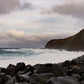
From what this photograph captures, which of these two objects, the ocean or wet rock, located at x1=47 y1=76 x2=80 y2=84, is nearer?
wet rock, located at x1=47 y1=76 x2=80 y2=84

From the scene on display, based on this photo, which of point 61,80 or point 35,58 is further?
point 35,58

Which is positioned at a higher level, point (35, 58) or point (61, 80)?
point (35, 58)

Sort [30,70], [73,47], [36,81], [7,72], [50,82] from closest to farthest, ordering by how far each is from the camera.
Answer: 1. [50,82]
2. [36,81]
3. [30,70]
4. [7,72]
5. [73,47]

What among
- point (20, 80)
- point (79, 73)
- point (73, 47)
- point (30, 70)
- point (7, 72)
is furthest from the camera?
point (73, 47)

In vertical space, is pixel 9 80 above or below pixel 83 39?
below

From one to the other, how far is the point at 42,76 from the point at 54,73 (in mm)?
639

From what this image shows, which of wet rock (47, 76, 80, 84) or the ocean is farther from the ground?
the ocean

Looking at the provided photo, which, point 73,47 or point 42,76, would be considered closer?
point 42,76

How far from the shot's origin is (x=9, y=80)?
6918mm

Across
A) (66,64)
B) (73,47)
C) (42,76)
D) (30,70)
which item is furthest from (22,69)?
(73,47)

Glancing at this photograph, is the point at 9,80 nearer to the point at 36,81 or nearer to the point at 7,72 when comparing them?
the point at 36,81

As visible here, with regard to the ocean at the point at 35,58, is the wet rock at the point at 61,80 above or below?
below

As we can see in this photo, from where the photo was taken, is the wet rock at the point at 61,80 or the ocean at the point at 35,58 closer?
the wet rock at the point at 61,80

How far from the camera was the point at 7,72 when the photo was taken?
358 inches
